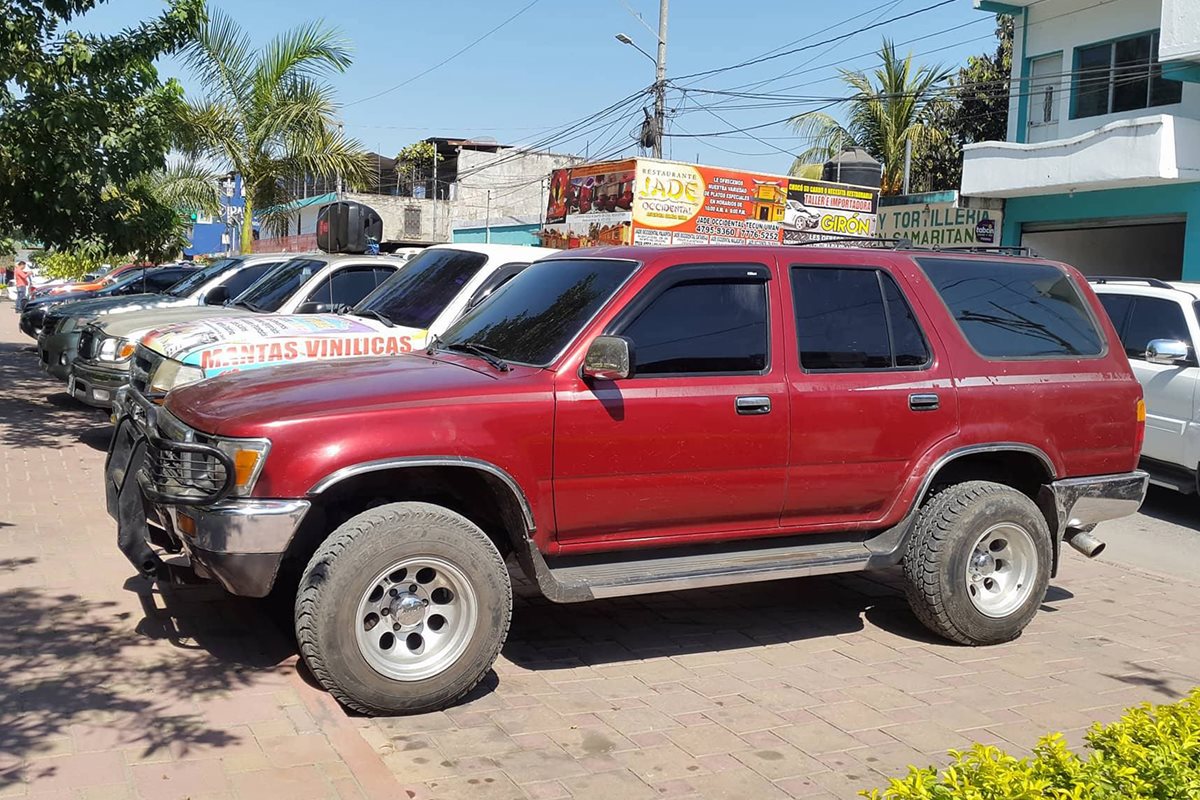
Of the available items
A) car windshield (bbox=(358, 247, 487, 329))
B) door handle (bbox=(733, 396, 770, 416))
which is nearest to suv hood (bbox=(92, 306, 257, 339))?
car windshield (bbox=(358, 247, 487, 329))

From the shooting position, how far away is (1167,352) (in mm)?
9523

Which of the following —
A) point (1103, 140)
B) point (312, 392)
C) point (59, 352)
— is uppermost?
point (1103, 140)

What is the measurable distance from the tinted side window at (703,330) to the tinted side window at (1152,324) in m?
6.07

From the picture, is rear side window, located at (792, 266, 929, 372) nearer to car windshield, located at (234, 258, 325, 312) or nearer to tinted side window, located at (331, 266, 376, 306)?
tinted side window, located at (331, 266, 376, 306)

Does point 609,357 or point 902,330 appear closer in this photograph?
point 609,357

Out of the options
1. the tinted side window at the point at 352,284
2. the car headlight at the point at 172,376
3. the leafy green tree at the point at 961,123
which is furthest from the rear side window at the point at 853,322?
the leafy green tree at the point at 961,123

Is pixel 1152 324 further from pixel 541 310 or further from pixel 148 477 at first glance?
pixel 148 477

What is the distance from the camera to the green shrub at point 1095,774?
9.05 feet

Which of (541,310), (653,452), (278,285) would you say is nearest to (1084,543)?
(653,452)

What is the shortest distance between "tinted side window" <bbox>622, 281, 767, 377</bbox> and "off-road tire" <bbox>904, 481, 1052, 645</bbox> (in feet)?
4.16

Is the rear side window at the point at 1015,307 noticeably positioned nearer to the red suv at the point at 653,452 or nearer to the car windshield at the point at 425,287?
the red suv at the point at 653,452

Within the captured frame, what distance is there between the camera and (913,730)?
192 inches

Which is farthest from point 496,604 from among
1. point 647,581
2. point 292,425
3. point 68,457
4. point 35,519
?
point 68,457

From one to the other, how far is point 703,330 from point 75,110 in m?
8.43
